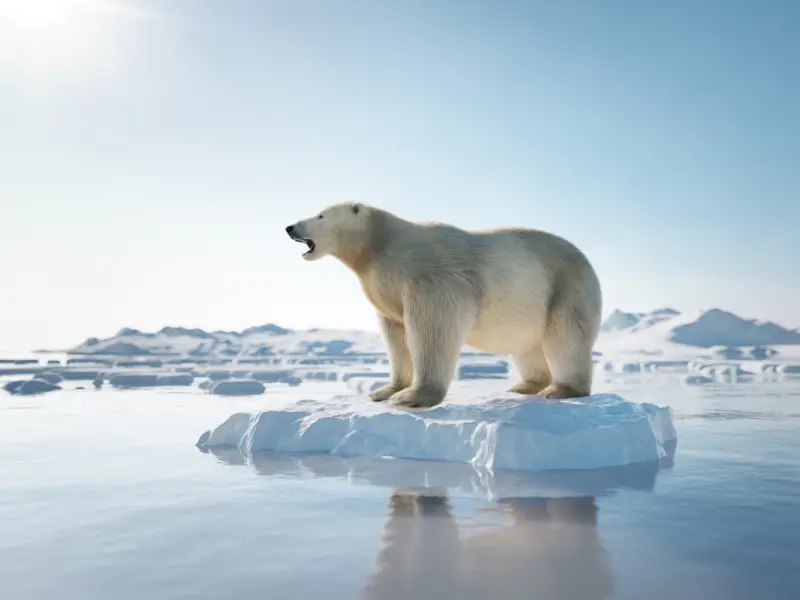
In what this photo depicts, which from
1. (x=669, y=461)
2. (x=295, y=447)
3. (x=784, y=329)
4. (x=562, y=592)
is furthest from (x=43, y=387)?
(x=784, y=329)

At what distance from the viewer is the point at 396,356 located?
6.39 meters

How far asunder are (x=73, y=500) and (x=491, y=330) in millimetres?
3802

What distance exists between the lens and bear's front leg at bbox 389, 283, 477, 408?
5.58 m

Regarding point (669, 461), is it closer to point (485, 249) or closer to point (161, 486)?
point (485, 249)

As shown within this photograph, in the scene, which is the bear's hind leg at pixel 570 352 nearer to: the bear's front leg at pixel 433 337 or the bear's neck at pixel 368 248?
the bear's front leg at pixel 433 337

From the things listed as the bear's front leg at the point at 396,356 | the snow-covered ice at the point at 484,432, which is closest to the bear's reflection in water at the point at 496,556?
the snow-covered ice at the point at 484,432

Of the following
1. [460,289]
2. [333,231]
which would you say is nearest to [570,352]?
[460,289]

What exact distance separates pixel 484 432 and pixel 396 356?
152 cm

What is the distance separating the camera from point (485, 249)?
6.02m

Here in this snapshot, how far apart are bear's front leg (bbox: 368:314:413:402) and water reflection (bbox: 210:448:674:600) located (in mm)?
1171

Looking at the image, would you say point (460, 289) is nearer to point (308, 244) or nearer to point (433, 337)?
point (433, 337)

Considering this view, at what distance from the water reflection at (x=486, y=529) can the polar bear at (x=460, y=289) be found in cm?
110

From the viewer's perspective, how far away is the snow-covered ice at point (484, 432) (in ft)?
16.6

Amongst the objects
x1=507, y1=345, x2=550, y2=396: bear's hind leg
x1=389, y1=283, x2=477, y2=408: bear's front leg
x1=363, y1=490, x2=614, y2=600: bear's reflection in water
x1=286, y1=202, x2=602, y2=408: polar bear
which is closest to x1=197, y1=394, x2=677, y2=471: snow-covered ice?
x1=389, y1=283, x2=477, y2=408: bear's front leg
